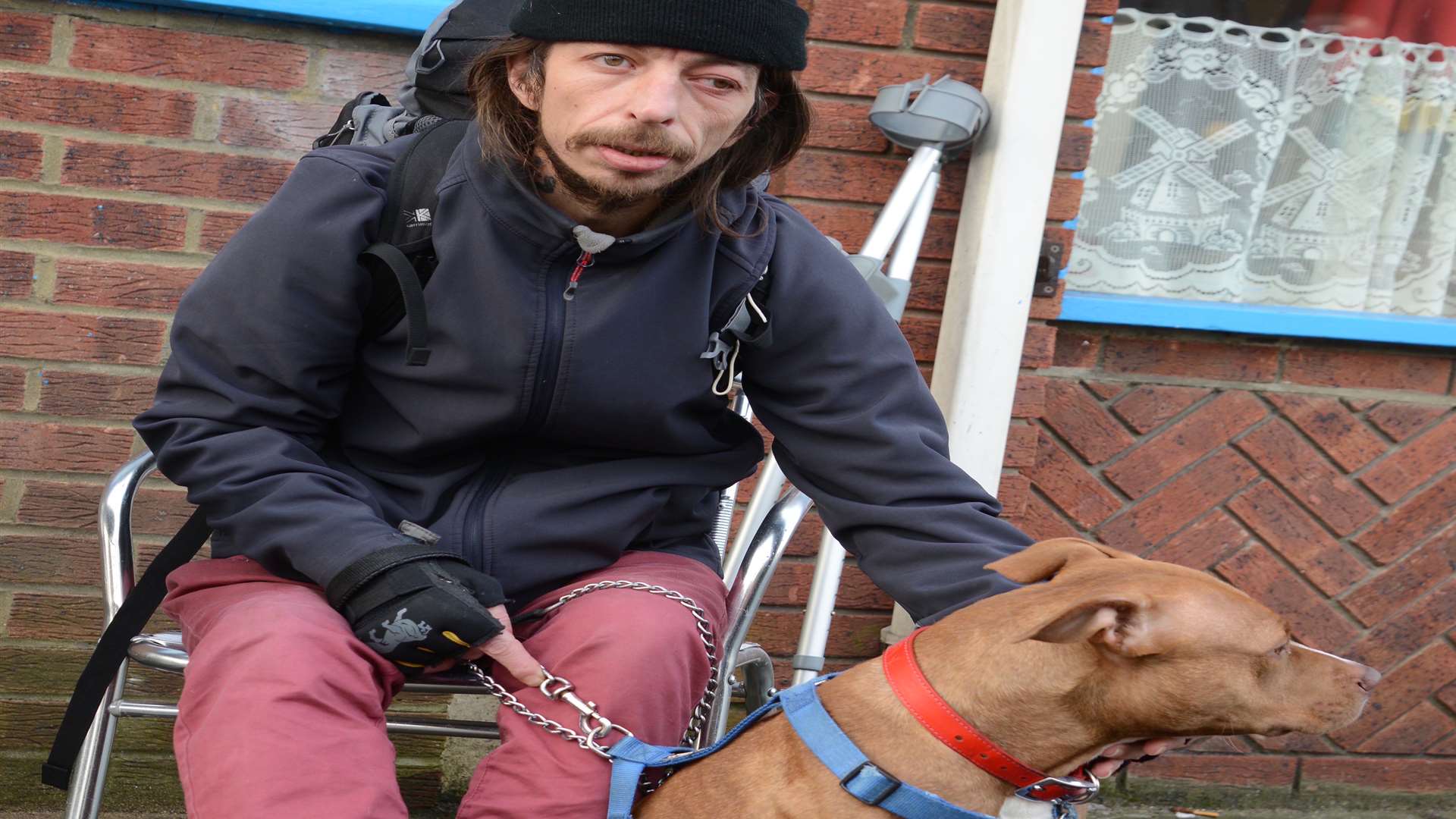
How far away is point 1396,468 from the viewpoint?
140 inches

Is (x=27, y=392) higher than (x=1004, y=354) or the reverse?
the reverse

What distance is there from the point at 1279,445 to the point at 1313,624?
1.59 feet

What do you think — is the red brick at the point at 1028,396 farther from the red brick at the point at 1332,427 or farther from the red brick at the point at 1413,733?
the red brick at the point at 1413,733

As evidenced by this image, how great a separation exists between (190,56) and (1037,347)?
1.98 metres

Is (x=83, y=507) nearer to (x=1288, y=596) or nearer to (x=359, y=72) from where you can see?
(x=359, y=72)

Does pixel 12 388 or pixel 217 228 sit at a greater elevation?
pixel 217 228

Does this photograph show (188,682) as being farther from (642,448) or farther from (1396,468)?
(1396,468)

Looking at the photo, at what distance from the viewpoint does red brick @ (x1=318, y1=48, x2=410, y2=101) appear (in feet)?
9.56

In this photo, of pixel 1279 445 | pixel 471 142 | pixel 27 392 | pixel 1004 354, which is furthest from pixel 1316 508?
pixel 27 392

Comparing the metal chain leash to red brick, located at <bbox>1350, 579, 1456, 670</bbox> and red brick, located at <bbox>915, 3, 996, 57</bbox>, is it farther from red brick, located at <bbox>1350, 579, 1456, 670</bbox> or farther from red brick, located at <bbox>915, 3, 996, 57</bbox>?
red brick, located at <bbox>1350, 579, 1456, 670</bbox>

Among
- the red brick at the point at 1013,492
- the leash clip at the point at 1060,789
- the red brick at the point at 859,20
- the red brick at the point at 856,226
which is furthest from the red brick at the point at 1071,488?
the leash clip at the point at 1060,789

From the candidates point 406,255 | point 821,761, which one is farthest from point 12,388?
point 821,761

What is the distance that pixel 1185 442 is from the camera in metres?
3.44

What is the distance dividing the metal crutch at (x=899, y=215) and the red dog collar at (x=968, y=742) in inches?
32.3
